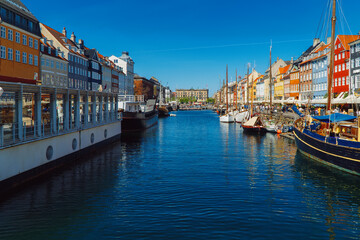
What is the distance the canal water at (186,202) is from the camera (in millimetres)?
14352

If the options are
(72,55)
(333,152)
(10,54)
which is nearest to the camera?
(333,152)

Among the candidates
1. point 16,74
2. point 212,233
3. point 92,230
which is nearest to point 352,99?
point 212,233

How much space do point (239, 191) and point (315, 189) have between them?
497 centimetres

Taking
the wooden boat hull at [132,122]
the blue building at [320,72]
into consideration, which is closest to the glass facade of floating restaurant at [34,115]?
the wooden boat hull at [132,122]

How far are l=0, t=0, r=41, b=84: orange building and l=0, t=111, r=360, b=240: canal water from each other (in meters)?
25.7

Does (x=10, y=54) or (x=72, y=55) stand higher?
(x=72, y=55)

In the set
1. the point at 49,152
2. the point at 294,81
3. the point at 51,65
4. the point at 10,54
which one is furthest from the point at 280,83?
the point at 49,152

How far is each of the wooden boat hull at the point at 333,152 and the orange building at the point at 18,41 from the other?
32.7m

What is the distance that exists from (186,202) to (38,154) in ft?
34.7

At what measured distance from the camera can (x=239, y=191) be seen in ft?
67.5

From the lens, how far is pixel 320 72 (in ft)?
274

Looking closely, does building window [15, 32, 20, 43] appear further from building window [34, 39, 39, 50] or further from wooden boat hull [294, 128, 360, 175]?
wooden boat hull [294, 128, 360, 175]

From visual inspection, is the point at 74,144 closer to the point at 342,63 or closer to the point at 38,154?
the point at 38,154

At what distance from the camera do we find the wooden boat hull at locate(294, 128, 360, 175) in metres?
23.5
